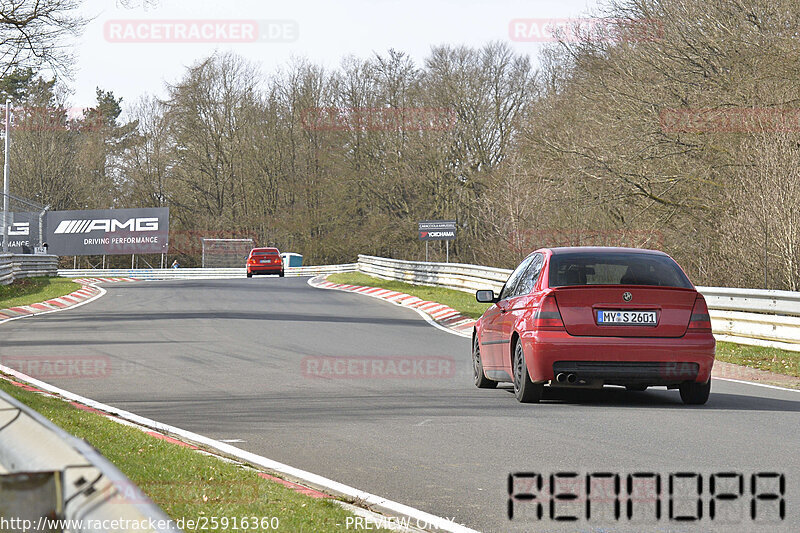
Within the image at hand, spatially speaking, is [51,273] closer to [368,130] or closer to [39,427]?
[368,130]

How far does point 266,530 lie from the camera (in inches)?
191

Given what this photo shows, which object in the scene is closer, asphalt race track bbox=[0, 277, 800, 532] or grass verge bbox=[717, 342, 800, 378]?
asphalt race track bbox=[0, 277, 800, 532]

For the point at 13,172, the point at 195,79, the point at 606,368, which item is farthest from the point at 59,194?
the point at 606,368

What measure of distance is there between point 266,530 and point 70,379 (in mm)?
7953

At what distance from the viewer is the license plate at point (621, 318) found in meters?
9.59

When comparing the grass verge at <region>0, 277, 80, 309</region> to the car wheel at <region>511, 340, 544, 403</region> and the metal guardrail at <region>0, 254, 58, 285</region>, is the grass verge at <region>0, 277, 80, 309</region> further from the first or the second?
the car wheel at <region>511, 340, 544, 403</region>

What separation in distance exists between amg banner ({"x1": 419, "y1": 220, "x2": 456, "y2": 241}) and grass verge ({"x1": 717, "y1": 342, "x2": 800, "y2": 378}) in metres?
21.4

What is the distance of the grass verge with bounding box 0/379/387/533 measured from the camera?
514cm

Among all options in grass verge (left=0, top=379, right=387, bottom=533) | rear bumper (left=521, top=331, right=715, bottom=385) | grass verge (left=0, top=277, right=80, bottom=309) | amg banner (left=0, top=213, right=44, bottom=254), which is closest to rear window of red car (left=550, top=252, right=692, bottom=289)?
rear bumper (left=521, top=331, right=715, bottom=385)

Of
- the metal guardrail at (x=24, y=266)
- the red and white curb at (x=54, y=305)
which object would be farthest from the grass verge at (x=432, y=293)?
the metal guardrail at (x=24, y=266)
